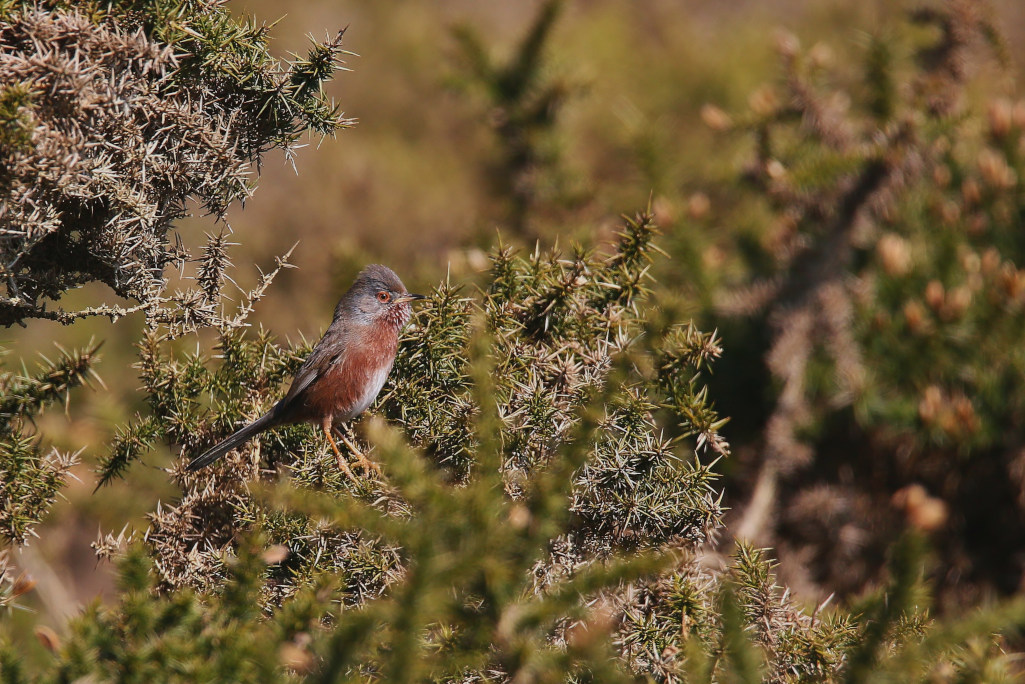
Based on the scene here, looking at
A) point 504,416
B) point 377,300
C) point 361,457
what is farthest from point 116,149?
point 377,300

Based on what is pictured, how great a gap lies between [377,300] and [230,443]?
1.39 meters

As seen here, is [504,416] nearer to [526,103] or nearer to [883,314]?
[883,314]

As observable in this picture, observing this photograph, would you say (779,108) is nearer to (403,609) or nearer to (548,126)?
Answer: (548,126)

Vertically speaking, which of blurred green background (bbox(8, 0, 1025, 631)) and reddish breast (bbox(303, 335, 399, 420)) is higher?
blurred green background (bbox(8, 0, 1025, 631))

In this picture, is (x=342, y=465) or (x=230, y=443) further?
(x=230, y=443)

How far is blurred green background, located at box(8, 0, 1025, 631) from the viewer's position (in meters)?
5.41

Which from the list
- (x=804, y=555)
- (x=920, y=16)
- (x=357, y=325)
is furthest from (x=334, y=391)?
(x=920, y=16)

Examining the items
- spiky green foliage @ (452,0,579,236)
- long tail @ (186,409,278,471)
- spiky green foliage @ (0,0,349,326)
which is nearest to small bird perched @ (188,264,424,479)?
long tail @ (186,409,278,471)

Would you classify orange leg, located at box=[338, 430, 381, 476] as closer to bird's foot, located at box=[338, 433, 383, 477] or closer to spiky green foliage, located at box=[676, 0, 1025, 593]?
bird's foot, located at box=[338, 433, 383, 477]

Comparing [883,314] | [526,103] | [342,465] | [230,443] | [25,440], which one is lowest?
[25,440]

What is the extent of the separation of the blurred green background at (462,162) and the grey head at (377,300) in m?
0.40

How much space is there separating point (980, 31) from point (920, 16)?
0.37 meters

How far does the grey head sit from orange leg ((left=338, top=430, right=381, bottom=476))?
89 cm

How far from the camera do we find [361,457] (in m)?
3.01
